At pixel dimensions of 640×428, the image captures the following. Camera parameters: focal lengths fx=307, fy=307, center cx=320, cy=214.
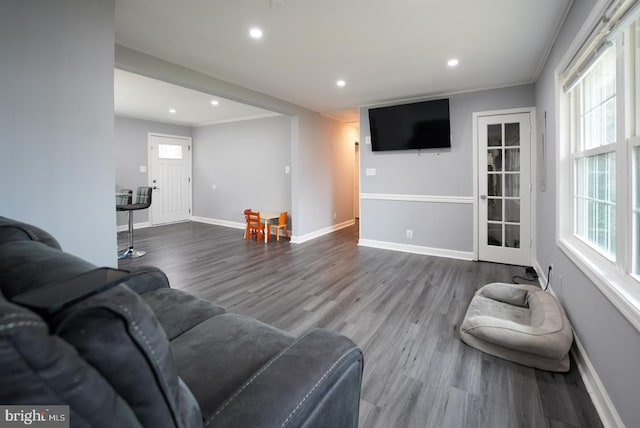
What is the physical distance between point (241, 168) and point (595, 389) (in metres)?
6.52

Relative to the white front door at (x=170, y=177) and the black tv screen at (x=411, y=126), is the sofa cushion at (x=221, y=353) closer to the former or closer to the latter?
the black tv screen at (x=411, y=126)

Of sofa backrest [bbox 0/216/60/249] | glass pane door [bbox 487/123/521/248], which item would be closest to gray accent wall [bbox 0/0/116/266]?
sofa backrest [bbox 0/216/60/249]

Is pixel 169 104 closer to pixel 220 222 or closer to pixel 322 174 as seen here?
pixel 220 222

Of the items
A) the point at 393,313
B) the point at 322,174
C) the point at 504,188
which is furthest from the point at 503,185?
the point at 322,174

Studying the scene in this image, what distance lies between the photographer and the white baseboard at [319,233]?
5577mm

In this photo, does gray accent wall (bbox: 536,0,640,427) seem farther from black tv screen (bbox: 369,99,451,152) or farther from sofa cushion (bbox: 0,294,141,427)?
sofa cushion (bbox: 0,294,141,427)

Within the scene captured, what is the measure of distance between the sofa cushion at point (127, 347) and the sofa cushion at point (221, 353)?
39 centimetres

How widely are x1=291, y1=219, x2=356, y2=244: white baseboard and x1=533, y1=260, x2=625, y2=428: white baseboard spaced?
4100 mm

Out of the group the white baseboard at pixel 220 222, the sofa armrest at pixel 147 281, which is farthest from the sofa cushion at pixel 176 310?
the white baseboard at pixel 220 222

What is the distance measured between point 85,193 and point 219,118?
5.37 meters

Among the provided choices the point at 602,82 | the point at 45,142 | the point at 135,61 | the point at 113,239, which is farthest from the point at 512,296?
the point at 135,61

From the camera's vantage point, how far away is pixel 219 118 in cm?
695

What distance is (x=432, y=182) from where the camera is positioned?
4.65 metres

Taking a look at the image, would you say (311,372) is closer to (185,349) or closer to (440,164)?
(185,349)
